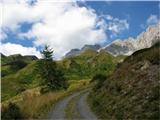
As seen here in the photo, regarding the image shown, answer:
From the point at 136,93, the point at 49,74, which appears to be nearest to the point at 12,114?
the point at 136,93

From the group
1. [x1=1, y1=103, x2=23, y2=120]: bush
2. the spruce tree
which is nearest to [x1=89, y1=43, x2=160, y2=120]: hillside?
[x1=1, y1=103, x2=23, y2=120]: bush

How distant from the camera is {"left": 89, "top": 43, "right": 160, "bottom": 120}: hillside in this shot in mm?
25266

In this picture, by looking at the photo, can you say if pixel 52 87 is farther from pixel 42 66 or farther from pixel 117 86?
pixel 117 86

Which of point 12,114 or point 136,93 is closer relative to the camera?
point 12,114

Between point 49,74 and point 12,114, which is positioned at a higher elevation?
point 49,74

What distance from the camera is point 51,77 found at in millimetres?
71812

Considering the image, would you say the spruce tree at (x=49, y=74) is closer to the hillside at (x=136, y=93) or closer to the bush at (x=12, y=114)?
the hillside at (x=136, y=93)

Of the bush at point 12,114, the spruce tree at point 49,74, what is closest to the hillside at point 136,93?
the bush at point 12,114

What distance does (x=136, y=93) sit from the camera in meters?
30.1

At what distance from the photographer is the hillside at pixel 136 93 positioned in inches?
995

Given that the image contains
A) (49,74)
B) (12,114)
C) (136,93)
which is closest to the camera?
(12,114)

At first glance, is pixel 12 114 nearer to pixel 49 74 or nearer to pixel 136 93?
pixel 136 93

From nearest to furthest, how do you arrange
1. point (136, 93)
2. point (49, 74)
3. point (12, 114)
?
point (12, 114) < point (136, 93) < point (49, 74)

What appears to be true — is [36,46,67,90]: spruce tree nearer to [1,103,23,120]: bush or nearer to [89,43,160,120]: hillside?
[89,43,160,120]: hillside
